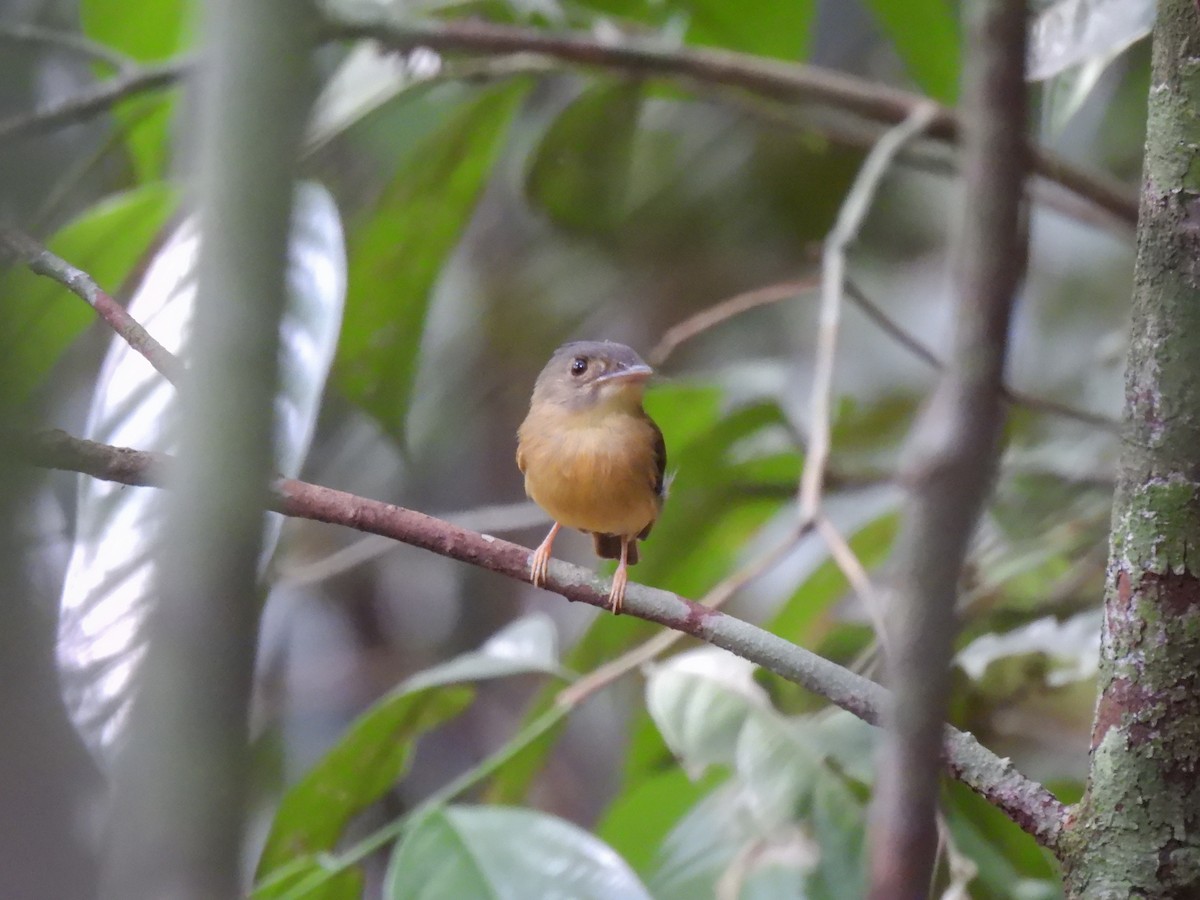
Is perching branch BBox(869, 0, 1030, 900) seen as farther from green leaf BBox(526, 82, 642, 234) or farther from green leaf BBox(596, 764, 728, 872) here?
Result: green leaf BBox(526, 82, 642, 234)

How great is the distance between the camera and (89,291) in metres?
0.77

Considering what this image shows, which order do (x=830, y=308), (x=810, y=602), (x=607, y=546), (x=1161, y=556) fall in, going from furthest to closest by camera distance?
(x=810, y=602)
(x=607, y=546)
(x=830, y=308)
(x=1161, y=556)

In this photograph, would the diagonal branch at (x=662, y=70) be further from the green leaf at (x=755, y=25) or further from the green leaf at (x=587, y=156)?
the green leaf at (x=587, y=156)

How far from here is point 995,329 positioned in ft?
1.16

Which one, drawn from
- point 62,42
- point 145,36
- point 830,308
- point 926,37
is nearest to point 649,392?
point 830,308

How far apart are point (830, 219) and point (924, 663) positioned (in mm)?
2640

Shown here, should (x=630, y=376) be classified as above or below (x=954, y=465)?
above

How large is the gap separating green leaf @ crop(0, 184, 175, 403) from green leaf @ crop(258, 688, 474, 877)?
0.59 meters

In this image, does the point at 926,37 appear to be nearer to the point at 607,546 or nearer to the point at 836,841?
the point at 607,546

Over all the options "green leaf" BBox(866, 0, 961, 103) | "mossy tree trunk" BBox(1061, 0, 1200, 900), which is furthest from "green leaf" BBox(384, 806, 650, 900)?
"green leaf" BBox(866, 0, 961, 103)

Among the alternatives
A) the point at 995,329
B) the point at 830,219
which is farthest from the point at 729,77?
the point at 995,329

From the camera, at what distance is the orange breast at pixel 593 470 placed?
136cm

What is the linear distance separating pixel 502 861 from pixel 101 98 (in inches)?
44.1

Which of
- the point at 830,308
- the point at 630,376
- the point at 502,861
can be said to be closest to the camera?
the point at 502,861
